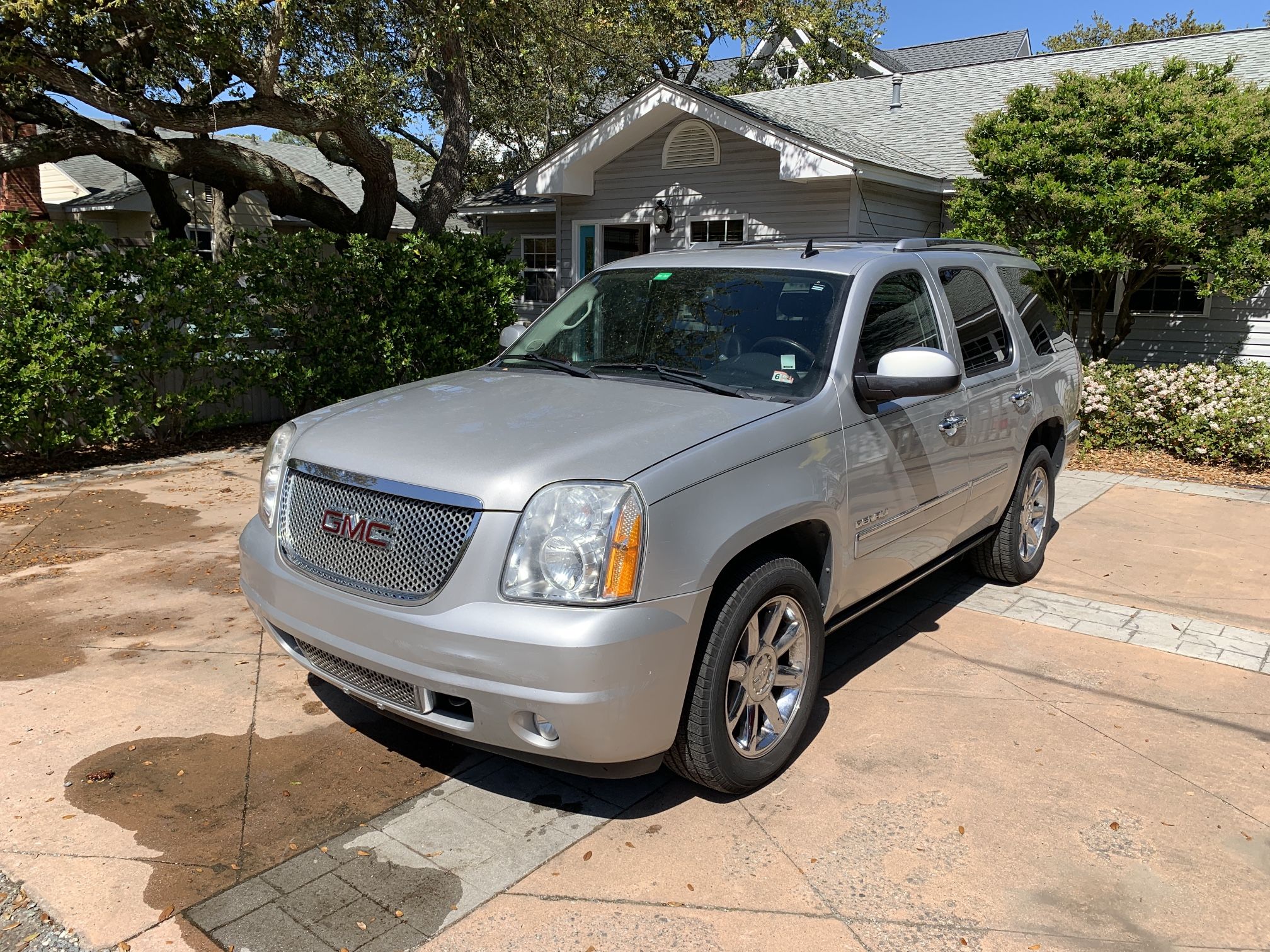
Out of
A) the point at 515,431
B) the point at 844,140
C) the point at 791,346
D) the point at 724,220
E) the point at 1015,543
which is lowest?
the point at 1015,543

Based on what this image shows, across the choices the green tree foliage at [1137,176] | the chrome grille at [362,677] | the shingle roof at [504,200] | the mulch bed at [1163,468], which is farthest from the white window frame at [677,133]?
the chrome grille at [362,677]

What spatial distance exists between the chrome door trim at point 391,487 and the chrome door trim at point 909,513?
1669 millimetres

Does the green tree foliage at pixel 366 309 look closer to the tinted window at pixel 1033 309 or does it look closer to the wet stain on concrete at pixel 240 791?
the wet stain on concrete at pixel 240 791

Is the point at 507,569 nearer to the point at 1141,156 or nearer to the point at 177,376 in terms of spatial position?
the point at 177,376

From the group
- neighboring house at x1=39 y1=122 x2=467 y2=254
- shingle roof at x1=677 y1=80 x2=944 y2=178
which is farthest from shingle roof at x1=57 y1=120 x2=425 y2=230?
shingle roof at x1=677 y1=80 x2=944 y2=178

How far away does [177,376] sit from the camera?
30.6 feet

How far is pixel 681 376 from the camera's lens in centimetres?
384

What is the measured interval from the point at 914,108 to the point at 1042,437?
12227mm

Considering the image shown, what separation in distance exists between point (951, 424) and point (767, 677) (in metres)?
1.70

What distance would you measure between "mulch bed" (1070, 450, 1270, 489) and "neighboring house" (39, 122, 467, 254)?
1687cm

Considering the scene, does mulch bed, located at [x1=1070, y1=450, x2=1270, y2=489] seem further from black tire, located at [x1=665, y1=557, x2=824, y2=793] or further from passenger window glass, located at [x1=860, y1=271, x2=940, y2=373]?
black tire, located at [x1=665, y1=557, x2=824, y2=793]

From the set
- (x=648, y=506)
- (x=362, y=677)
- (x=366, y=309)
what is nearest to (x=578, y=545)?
(x=648, y=506)

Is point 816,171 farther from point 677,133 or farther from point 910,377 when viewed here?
point 910,377

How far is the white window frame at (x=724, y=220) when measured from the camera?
14359 mm
